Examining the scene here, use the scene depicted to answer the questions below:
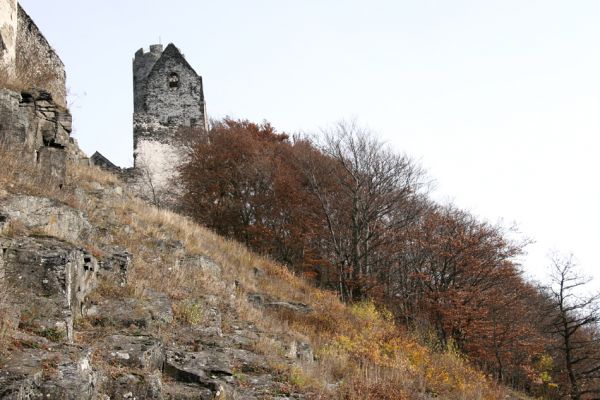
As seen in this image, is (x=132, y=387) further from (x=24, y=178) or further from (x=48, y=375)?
(x=24, y=178)

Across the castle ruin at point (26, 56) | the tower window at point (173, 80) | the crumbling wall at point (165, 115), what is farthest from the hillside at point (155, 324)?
the tower window at point (173, 80)

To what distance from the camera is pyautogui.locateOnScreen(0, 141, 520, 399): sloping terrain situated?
6371 mm

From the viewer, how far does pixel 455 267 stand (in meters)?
20.9

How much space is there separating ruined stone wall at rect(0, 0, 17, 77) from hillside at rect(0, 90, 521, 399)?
2.97 metres

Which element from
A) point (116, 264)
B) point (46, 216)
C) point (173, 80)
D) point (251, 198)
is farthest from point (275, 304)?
point (173, 80)

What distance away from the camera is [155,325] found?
28.8 feet

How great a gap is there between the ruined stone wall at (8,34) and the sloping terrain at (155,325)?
10.1 feet

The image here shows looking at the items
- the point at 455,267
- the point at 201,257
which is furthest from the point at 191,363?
the point at 455,267

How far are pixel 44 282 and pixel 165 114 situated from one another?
27.7 m

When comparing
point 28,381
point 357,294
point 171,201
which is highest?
point 171,201

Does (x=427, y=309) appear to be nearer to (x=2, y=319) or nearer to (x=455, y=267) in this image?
(x=455, y=267)

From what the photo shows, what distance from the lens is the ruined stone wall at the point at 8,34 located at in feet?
43.4

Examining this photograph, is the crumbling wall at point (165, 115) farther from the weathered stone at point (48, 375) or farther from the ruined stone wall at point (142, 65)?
the weathered stone at point (48, 375)

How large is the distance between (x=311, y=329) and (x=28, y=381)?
7.88 metres
